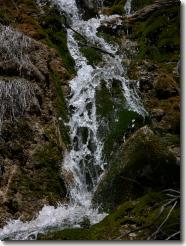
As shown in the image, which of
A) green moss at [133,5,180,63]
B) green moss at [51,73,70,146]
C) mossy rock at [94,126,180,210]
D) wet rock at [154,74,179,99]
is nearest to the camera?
mossy rock at [94,126,180,210]

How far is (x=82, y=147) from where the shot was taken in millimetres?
5074

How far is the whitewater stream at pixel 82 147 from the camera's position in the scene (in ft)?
14.0

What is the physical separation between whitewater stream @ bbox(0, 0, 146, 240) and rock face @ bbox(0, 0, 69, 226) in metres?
0.09

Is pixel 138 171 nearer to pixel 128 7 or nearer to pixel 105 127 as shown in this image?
pixel 105 127

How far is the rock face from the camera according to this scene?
4555 millimetres

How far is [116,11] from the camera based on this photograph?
7426 millimetres

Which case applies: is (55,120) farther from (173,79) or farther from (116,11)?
(116,11)

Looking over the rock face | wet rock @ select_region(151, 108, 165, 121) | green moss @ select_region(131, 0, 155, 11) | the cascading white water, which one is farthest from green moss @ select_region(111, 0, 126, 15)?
wet rock @ select_region(151, 108, 165, 121)

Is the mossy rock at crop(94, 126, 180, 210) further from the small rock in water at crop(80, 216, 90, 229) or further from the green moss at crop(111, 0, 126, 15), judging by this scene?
the green moss at crop(111, 0, 126, 15)

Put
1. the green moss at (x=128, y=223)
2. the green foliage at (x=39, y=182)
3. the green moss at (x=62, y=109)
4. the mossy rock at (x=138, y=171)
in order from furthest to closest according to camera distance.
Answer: the green moss at (x=62, y=109) < the green foliage at (x=39, y=182) < the mossy rock at (x=138, y=171) < the green moss at (x=128, y=223)

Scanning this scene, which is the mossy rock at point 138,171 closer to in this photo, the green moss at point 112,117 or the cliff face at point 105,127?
the cliff face at point 105,127

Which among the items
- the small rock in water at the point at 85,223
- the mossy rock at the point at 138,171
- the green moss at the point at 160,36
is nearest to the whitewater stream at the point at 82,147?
the small rock in water at the point at 85,223

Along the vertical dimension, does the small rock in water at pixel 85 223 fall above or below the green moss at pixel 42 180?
below

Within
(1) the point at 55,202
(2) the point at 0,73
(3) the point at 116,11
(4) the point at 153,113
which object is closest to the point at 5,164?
(1) the point at 55,202
